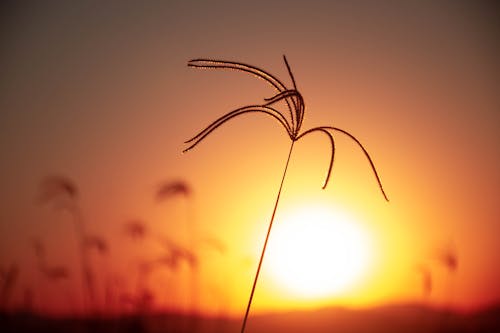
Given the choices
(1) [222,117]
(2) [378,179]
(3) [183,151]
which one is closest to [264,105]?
(1) [222,117]

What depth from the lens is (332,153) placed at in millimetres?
5359

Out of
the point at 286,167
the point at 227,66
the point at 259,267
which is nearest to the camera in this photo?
the point at 259,267

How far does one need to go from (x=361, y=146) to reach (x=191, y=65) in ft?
5.57

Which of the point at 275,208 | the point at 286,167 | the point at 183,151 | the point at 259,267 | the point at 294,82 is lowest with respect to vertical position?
the point at 259,267

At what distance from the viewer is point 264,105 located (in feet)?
15.6

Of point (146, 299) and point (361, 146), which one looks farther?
point (146, 299)

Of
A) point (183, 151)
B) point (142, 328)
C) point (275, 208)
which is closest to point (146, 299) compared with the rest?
point (142, 328)

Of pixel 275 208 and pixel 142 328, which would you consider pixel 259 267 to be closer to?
pixel 275 208

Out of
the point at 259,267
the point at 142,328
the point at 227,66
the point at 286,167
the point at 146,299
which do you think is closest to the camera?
the point at 259,267

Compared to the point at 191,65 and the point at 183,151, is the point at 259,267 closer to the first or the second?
the point at 183,151

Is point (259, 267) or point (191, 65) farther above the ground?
point (191, 65)

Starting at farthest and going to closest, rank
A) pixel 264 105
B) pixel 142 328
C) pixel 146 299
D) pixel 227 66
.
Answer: pixel 146 299, pixel 142 328, pixel 227 66, pixel 264 105

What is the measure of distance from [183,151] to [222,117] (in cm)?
46

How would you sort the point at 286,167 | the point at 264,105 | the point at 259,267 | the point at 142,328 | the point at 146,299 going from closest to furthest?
the point at 259,267, the point at 286,167, the point at 264,105, the point at 142,328, the point at 146,299
